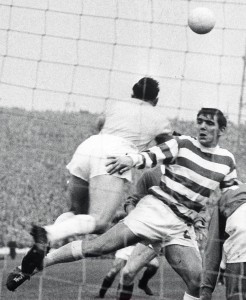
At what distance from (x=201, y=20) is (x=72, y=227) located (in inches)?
70.4

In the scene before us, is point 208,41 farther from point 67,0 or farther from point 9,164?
point 9,164

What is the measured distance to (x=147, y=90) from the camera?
766cm

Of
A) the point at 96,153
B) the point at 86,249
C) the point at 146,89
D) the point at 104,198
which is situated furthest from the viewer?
the point at 146,89

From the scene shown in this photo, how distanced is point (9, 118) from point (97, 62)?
448 inches

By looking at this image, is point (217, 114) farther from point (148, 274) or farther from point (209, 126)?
point (148, 274)

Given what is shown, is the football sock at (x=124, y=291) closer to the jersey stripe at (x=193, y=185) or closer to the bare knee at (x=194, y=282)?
the bare knee at (x=194, y=282)

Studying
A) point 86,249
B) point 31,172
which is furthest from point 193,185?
point 31,172

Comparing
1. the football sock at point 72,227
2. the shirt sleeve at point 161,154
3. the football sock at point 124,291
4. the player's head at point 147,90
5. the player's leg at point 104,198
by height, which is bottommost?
the football sock at point 124,291

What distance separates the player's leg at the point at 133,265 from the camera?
25.5 ft

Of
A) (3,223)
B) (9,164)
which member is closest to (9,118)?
(9,164)

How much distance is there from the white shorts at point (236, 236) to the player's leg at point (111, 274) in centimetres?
231

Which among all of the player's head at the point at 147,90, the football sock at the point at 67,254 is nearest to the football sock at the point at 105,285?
the football sock at the point at 67,254

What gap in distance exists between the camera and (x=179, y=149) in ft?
23.1

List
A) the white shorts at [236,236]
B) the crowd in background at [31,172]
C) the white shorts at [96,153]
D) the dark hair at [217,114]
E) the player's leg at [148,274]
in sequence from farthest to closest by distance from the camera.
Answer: the crowd in background at [31,172] < the player's leg at [148,274] < the white shorts at [96,153] < the dark hair at [217,114] < the white shorts at [236,236]
